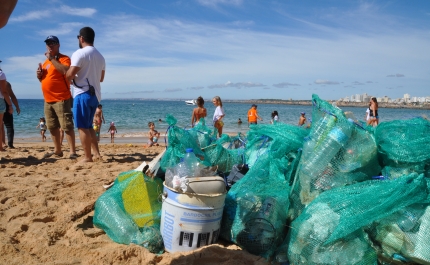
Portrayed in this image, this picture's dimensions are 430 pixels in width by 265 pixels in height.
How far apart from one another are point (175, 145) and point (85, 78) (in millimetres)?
2070

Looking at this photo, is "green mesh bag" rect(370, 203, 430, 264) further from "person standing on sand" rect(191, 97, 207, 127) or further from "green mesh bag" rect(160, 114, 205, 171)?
"person standing on sand" rect(191, 97, 207, 127)

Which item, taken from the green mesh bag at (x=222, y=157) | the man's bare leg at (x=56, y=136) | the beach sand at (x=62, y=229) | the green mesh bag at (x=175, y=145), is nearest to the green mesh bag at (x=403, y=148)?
the beach sand at (x=62, y=229)

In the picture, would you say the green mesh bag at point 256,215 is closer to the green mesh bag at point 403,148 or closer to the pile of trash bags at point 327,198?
the pile of trash bags at point 327,198

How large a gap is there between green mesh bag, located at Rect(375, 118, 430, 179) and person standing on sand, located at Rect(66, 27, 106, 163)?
3544 millimetres

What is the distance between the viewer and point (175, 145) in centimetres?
331

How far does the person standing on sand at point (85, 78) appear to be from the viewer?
457cm

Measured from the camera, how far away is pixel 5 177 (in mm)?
4148

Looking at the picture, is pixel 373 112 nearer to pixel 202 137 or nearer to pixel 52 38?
pixel 202 137

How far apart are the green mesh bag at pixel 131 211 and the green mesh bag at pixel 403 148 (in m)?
1.83

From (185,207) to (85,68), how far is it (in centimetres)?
306

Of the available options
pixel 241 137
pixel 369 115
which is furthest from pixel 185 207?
pixel 369 115

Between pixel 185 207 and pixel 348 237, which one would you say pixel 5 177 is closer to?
pixel 185 207

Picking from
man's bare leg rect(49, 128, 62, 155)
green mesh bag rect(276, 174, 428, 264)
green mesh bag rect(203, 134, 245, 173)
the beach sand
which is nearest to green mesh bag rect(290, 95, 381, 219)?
green mesh bag rect(276, 174, 428, 264)

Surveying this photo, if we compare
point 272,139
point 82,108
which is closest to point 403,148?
point 272,139
